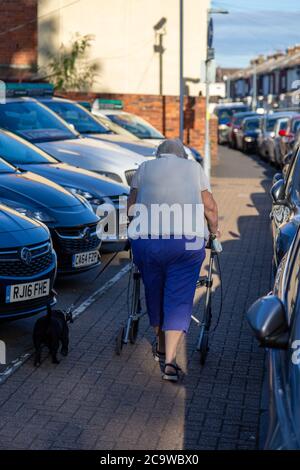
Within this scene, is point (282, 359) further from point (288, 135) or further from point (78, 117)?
point (288, 135)

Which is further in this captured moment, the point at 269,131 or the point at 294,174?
the point at 269,131

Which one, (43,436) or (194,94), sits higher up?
(194,94)

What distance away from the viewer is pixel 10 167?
34.4 feet

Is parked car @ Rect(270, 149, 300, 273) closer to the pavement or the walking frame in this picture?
the pavement

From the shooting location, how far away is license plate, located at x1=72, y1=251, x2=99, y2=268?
32.0 ft

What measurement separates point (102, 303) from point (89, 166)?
14.0 ft

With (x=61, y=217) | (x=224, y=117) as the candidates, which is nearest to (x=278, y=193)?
(x=61, y=217)

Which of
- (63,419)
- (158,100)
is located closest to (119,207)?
(63,419)

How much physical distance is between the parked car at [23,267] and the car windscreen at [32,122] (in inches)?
214

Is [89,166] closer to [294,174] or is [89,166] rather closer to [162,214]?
[294,174]

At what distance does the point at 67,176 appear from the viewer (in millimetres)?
11438

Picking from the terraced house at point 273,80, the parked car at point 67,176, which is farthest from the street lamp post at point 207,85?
the terraced house at point 273,80

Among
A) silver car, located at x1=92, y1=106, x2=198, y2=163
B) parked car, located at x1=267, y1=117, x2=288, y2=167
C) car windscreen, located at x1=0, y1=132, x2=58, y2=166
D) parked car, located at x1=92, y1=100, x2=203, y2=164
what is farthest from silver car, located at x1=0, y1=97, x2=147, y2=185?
parked car, located at x1=267, y1=117, x2=288, y2=167

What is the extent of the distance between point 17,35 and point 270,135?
9.82 metres
